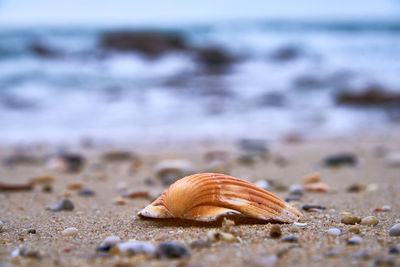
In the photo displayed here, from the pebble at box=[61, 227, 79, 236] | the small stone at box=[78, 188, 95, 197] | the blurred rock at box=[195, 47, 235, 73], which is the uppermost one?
the blurred rock at box=[195, 47, 235, 73]

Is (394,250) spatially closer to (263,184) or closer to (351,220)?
(351,220)

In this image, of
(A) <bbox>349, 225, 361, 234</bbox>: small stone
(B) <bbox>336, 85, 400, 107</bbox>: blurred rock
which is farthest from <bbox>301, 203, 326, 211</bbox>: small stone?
(B) <bbox>336, 85, 400, 107</bbox>: blurred rock

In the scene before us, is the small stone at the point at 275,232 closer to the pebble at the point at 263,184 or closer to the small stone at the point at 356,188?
the pebble at the point at 263,184

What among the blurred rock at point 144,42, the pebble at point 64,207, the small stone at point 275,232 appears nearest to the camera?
the small stone at point 275,232

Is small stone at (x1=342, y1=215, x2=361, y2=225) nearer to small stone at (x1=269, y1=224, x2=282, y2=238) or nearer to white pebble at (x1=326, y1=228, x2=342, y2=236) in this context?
white pebble at (x1=326, y1=228, x2=342, y2=236)

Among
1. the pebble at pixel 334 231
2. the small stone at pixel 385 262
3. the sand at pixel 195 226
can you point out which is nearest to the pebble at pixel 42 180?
the sand at pixel 195 226

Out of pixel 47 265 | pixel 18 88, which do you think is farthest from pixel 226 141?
pixel 18 88
